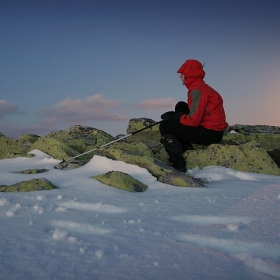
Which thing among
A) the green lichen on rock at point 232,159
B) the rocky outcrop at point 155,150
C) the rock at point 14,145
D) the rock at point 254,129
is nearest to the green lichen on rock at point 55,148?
the rocky outcrop at point 155,150

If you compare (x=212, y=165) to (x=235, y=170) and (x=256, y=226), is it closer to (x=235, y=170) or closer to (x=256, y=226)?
(x=235, y=170)

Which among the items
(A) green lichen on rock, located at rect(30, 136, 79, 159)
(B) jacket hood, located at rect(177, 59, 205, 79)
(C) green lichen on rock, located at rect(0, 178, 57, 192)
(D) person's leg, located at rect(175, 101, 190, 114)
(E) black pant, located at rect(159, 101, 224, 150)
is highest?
(B) jacket hood, located at rect(177, 59, 205, 79)

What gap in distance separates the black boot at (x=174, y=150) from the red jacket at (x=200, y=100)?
0.72 meters

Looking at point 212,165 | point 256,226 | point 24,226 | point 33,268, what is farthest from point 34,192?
point 212,165

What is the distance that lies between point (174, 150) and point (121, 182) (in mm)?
3320

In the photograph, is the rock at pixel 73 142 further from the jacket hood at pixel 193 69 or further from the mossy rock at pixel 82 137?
the jacket hood at pixel 193 69

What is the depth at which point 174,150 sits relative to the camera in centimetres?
891

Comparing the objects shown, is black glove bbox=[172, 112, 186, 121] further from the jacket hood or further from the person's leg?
the jacket hood

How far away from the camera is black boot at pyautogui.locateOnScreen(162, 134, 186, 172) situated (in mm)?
8883

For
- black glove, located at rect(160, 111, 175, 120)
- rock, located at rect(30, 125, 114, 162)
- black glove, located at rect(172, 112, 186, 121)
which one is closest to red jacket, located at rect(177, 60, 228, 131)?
black glove, located at rect(172, 112, 186, 121)

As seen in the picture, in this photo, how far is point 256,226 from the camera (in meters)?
3.70

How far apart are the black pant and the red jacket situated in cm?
21

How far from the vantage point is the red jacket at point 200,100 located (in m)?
7.94

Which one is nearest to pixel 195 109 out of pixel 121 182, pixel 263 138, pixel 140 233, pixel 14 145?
pixel 121 182
